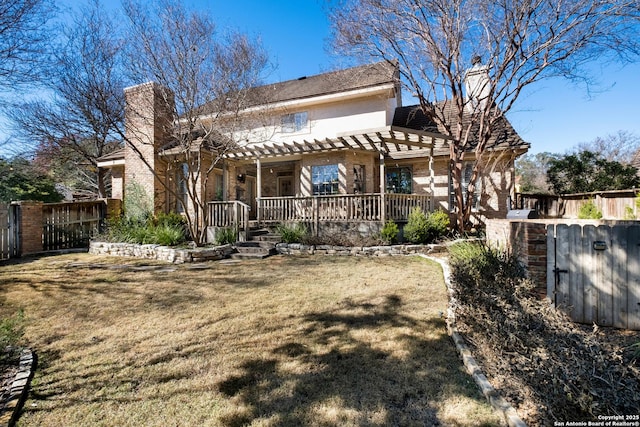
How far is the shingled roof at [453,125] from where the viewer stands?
12088mm

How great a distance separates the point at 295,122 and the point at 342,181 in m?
4.40

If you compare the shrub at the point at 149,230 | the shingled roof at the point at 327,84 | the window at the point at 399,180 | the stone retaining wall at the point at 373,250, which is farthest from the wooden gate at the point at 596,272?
the window at the point at 399,180

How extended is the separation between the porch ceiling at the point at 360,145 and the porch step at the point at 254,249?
419 centimetres

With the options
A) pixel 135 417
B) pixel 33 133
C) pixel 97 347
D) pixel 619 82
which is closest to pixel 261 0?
pixel 97 347

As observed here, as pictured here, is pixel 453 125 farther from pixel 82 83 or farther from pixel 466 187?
pixel 82 83

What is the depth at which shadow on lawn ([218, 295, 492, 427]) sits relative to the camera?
7.68 ft

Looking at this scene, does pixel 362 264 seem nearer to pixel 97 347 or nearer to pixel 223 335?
pixel 223 335

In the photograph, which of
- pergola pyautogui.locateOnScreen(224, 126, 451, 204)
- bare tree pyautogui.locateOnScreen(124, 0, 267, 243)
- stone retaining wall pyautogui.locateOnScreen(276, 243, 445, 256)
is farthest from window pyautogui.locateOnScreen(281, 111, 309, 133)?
stone retaining wall pyautogui.locateOnScreen(276, 243, 445, 256)

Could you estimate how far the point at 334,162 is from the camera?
1358 centimetres

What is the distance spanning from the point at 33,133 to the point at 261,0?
14.0 metres

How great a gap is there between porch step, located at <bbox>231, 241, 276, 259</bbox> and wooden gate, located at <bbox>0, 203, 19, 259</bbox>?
295 inches

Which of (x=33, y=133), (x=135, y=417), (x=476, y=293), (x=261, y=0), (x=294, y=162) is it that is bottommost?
(x=135, y=417)

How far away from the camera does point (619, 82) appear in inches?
390

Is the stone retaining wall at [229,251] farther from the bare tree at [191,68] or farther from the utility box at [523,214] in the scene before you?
the utility box at [523,214]
